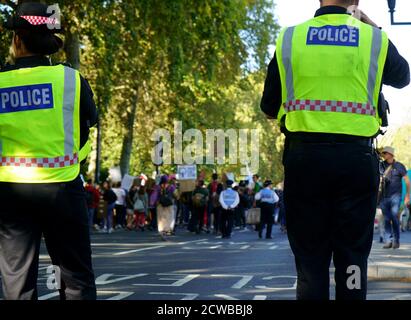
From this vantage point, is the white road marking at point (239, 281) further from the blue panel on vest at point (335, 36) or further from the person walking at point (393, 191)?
the blue panel on vest at point (335, 36)

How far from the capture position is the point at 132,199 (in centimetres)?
3753

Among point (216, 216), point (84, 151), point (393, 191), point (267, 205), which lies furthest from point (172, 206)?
point (84, 151)

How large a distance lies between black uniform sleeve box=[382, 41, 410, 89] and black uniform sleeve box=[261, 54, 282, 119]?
525mm

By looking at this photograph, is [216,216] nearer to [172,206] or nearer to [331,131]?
[172,206]

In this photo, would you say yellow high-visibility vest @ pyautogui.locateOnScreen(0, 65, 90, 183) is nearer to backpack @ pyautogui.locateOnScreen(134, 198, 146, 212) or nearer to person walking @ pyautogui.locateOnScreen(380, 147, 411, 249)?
person walking @ pyautogui.locateOnScreen(380, 147, 411, 249)

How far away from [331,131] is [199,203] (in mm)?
26412

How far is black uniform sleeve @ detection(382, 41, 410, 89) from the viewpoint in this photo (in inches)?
194

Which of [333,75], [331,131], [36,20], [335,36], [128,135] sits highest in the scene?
[128,135]

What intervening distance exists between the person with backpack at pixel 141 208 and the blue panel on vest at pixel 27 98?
98.5ft

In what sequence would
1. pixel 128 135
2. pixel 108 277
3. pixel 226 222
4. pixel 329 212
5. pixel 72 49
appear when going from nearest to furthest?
pixel 329 212, pixel 108 277, pixel 72 49, pixel 226 222, pixel 128 135

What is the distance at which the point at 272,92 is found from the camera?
501cm

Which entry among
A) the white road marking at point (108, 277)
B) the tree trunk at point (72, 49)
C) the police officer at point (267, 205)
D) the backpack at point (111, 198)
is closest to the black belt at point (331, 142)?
the white road marking at point (108, 277)
